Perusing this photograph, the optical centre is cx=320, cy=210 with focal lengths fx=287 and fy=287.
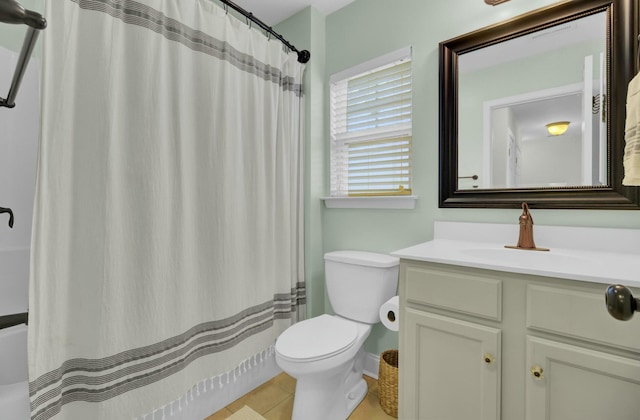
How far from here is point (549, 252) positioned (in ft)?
3.87

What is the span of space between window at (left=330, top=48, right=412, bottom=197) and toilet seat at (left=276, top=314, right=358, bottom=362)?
0.83m

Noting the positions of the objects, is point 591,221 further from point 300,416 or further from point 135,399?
point 135,399

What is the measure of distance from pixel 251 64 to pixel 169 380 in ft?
5.38

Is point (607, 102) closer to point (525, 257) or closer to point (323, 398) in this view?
point (525, 257)

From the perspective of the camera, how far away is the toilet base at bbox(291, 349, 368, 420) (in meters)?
1.36

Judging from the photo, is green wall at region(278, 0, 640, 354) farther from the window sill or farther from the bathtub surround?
the bathtub surround

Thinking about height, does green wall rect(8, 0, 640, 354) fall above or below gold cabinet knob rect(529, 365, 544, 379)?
above

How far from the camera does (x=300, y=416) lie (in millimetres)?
1371

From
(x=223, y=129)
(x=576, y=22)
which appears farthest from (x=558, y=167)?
(x=223, y=129)

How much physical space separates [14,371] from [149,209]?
0.92 m

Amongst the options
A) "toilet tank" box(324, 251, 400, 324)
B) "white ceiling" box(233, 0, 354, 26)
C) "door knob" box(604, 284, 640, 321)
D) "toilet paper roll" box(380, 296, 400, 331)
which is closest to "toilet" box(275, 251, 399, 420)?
"toilet tank" box(324, 251, 400, 324)

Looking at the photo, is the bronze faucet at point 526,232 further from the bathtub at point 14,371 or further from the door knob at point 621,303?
the bathtub at point 14,371

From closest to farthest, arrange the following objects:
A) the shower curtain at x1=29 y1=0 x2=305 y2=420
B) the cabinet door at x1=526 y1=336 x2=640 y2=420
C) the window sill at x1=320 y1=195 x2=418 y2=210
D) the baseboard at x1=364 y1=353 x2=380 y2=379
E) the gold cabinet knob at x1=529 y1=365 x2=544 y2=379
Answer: the cabinet door at x1=526 y1=336 x2=640 y2=420, the gold cabinet knob at x1=529 y1=365 x2=544 y2=379, the shower curtain at x1=29 y1=0 x2=305 y2=420, the window sill at x1=320 y1=195 x2=418 y2=210, the baseboard at x1=364 y1=353 x2=380 y2=379

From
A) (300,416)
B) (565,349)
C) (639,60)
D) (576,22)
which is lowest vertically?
(300,416)
